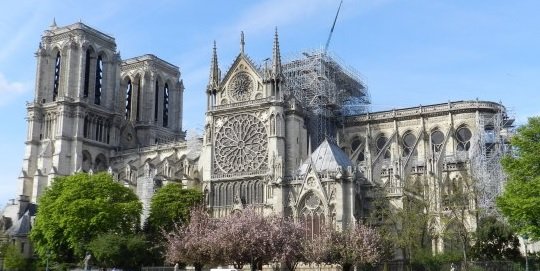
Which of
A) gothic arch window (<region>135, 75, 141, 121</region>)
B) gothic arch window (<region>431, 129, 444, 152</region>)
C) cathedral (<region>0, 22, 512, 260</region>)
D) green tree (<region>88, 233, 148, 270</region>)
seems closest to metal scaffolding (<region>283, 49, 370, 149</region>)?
cathedral (<region>0, 22, 512, 260</region>)

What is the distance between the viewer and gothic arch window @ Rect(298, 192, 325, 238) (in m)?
45.3

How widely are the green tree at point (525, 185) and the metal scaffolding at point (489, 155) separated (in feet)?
23.7

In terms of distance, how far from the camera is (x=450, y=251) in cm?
4184

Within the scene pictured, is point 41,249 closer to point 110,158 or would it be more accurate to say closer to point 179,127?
point 110,158

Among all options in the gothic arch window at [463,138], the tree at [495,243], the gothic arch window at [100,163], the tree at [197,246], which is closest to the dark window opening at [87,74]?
the gothic arch window at [100,163]

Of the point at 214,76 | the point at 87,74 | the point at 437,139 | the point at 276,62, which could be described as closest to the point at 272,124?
the point at 276,62

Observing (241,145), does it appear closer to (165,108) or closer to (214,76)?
(214,76)

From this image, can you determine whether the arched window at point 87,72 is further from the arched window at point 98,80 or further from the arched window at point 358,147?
the arched window at point 358,147

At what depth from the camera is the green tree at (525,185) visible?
109 ft

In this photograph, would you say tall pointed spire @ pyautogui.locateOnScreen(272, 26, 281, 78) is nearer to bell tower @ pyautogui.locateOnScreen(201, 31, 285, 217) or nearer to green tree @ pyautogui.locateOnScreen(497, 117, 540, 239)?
bell tower @ pyautogui.locateOnScreen(201, 31, 285, 217)

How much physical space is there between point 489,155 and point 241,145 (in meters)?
20.5

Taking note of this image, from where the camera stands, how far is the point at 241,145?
195 ft

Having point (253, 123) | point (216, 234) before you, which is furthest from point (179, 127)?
point (216, 234)

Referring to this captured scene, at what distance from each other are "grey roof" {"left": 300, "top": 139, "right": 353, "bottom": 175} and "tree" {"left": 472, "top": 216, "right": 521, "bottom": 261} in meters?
10.3
